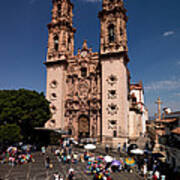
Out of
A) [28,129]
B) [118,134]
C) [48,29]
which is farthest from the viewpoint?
[48,29]

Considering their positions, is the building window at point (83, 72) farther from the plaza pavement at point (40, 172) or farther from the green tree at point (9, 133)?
the plaza pavement at point (40, 172)

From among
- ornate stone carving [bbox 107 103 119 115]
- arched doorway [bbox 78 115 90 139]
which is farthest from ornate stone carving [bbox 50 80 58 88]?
ornate stone carving [bbox 107 103 119 115]

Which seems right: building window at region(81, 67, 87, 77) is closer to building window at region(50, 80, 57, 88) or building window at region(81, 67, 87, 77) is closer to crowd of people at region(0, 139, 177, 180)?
building window at region(50, 80, 57, 88)

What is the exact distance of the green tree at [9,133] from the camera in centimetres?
2503

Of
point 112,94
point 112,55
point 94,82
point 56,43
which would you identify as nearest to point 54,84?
point 94,82

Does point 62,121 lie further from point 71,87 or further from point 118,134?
point 118,134

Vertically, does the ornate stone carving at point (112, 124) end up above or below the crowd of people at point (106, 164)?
above

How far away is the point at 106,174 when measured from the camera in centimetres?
1506

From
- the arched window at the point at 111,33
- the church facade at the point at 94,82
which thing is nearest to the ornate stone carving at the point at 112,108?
the church facade at the point at 94,82

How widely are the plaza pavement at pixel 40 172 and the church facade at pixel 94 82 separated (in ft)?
45.6

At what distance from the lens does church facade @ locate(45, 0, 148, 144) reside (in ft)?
112

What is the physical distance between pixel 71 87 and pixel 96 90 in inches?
223

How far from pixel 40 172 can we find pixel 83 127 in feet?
64.2

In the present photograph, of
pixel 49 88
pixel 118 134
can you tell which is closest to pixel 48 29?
pixel 49 88
